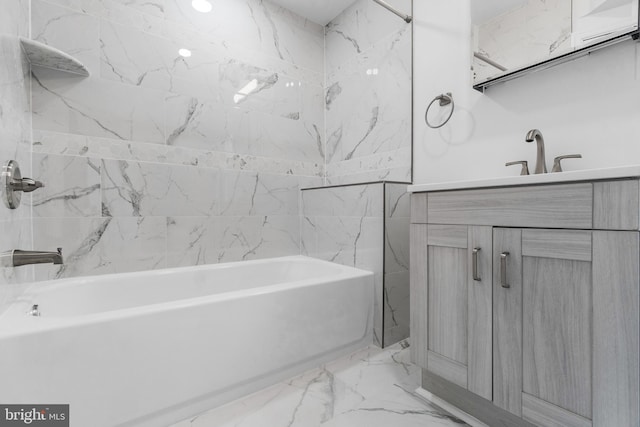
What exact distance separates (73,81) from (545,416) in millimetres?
2551

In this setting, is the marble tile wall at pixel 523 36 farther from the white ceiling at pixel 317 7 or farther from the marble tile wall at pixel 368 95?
the white ceiling at pixel 317 7

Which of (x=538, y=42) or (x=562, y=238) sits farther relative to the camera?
(x=538, y=42)

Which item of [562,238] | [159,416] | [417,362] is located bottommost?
[159,416]

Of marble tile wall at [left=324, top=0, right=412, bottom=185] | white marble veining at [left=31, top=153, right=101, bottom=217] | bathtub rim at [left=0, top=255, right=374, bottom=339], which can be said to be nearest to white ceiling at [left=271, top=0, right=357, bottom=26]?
marble tile wall at [left=324, top=0, right=412, bottom=185]

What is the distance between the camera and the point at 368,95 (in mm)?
2230

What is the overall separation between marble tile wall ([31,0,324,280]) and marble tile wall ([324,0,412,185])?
0.19 meters

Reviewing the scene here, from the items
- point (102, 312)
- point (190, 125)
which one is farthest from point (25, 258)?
point (190, 125)

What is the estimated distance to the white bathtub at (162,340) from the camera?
90cm

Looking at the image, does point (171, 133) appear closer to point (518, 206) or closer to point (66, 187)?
point (66, 187)

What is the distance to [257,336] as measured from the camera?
1.29 metres

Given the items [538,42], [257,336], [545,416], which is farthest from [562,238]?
[257,336]

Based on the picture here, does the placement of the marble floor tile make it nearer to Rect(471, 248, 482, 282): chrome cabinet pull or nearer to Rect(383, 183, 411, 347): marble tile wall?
Rect(383, 183, 411, 347): marble tile wall

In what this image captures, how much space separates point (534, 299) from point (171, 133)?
2086 mm

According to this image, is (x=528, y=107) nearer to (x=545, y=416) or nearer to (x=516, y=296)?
(x=516, y=296)
